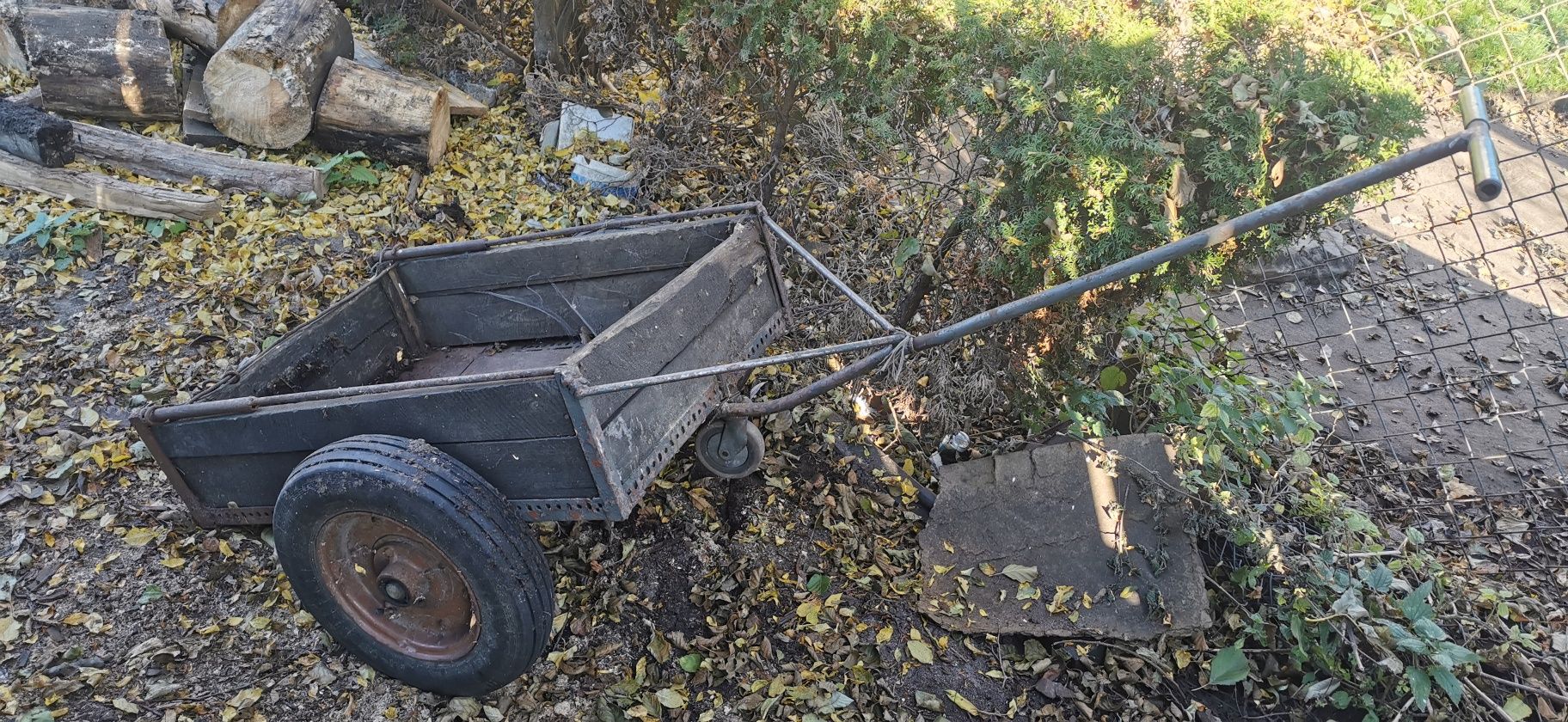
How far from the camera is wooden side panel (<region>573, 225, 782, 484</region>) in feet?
9.19

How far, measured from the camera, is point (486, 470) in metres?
2.86

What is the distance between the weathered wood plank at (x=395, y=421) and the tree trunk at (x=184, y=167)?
107 inches

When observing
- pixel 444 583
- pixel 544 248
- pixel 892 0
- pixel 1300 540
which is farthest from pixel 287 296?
pixel 1300 540

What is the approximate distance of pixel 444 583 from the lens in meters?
3.01

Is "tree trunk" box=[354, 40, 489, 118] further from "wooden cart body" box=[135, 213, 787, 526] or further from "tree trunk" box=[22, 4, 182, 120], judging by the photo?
"wooden cart body" box=[135, 213, 787, 526]

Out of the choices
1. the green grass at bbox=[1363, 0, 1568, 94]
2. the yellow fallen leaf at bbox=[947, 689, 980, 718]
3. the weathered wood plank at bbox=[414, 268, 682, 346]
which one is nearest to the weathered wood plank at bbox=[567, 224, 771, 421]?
the weathered wood plank at bbox=[414, 268, 682, 346]

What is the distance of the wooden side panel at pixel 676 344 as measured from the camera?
9.19 feet

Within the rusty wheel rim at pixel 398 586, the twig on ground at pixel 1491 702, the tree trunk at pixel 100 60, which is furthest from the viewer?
the tree trunk at pixel 100 60

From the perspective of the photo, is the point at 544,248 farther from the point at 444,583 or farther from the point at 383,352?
the point at 444,583

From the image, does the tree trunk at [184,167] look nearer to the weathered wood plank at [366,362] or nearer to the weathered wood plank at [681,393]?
the weathered wood plank at [366,362]

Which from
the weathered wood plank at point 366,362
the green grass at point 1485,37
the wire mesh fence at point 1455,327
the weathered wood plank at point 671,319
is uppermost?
the green grass at point 1485,37

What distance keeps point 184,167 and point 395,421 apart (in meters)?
3.64

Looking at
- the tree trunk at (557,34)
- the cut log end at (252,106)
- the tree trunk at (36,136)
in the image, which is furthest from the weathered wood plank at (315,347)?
the tree trunk at (557,34)

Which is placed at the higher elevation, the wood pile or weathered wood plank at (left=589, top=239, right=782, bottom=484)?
the wood pile
